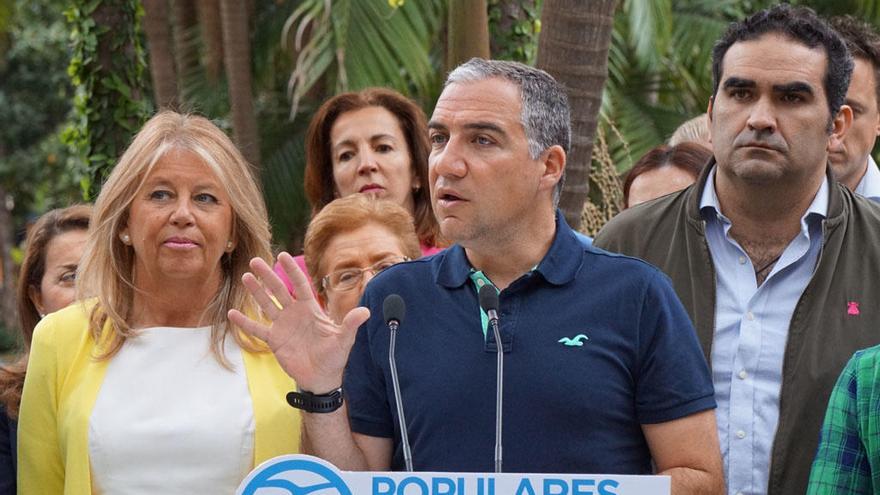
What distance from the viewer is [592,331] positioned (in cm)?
358

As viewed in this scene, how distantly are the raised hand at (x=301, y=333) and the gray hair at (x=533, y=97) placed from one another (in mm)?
715

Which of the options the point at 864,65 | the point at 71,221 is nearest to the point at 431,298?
the point at 71,221

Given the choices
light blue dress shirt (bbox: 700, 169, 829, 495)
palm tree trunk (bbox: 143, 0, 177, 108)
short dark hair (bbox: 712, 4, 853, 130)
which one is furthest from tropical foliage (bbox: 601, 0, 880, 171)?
light blue dress shirt (bbox: 700, 169, 829, 495)

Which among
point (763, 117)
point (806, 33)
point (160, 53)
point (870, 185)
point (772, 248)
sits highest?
point (160, 53)

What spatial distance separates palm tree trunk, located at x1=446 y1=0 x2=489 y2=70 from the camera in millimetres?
7098

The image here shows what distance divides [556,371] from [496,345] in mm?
167

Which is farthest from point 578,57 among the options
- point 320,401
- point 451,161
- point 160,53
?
Answer: point 160,53

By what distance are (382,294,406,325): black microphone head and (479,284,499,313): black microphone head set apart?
21 centimetres

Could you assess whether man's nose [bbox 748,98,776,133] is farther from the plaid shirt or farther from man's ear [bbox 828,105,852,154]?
the plaid shirt

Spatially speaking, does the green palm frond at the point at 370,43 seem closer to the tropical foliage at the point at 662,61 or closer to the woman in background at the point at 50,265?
the tropical foliage at the point at 662,61

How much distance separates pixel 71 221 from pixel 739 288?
264cm

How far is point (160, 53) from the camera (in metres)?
11.5

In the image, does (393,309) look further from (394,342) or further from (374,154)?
(374,154)

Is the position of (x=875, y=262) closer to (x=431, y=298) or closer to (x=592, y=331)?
(x=592, y=331)
